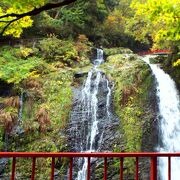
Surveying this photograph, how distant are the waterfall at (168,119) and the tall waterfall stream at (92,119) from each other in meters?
1.97

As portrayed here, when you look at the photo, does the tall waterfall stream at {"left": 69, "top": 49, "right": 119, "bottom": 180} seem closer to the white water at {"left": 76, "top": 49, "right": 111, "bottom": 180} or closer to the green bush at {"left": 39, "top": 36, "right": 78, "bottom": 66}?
the white water at {"left": 76, "top": 49, "right": 111, "bottom": 180}

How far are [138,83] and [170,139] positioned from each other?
112 inches

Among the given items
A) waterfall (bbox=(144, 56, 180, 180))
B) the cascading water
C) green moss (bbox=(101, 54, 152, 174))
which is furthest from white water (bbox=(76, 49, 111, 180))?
waterfall (bbox=(144, 56, 180, 180))

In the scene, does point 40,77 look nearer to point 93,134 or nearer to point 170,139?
point 93,134

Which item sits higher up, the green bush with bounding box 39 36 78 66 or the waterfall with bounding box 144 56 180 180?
Answer: the green bush with bounding box 39 36 78 66

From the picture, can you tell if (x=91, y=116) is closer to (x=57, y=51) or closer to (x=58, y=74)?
(x=58, y=74)

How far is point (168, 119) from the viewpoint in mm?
12047

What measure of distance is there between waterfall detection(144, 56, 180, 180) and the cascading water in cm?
206

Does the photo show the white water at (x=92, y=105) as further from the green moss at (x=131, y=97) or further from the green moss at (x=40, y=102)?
the green moss at (x=40, y=102)

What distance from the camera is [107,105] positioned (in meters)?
12.2

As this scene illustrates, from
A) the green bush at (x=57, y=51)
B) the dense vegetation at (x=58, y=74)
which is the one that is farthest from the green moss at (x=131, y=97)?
the green bush at (x=57, y=51)

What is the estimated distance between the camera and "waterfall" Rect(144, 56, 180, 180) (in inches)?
416

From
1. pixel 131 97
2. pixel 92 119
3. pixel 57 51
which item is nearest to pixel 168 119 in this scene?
pixel 131 97

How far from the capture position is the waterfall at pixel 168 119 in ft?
34.7
